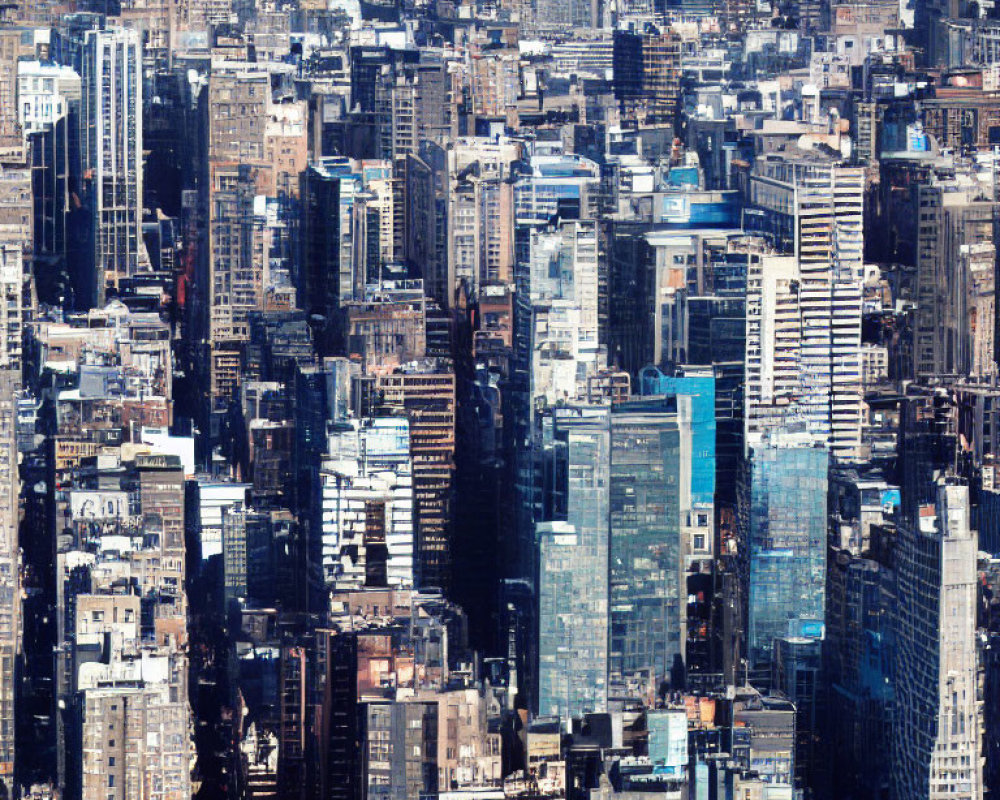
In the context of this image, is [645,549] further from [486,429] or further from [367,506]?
[486,429]

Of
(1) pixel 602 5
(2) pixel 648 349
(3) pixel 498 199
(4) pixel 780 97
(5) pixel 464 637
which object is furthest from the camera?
(1) pixel 602 5

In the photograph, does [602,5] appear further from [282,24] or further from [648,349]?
[648,349]

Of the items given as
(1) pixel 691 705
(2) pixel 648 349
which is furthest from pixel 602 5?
(1) pixel 691 705

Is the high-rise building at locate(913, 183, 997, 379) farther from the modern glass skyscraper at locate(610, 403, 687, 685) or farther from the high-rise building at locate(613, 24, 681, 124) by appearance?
the high-rise building at locate(613, 24, 681, 124)

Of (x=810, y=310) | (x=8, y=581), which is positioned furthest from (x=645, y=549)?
(x=810, y=310)

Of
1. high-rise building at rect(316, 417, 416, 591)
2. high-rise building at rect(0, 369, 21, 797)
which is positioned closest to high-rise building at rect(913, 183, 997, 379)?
high-rise building at rect(316, 417, 416, 591)

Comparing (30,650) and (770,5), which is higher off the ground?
(770,5)

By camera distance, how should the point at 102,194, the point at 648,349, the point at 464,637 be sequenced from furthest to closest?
the point at 102,194 < the point at 648,349 < the point at 464,637
